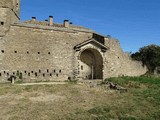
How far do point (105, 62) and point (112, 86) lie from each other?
7.31 m

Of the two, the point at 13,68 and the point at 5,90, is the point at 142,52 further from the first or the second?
the point at 5,90

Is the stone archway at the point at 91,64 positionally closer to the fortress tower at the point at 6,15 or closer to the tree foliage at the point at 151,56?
the fortress tower at the point at 6,15

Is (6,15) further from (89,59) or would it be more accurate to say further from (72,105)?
(72,105)

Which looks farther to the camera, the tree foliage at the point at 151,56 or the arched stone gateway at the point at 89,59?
the tree foliage at the point at 151,56

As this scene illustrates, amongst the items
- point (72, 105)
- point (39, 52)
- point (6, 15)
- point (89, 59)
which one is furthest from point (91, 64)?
point (72, 105)

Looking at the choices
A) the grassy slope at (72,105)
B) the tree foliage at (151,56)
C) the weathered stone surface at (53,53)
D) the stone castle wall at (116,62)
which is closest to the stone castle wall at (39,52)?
the weathered stone surface at (53,53)

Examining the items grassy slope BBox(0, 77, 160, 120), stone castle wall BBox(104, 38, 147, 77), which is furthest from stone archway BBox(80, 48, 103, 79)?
grassy slope BBox(0, 77, 160, 120)

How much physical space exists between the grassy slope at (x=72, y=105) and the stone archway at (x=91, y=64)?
10167mm

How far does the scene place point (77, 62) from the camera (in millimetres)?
23938

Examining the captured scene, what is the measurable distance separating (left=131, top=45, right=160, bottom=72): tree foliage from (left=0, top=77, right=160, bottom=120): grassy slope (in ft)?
79.9

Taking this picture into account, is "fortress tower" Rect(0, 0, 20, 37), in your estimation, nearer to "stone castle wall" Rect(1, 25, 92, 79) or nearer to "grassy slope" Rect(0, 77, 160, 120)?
"stone castle wall" Rect(1, 25, 92, 79)

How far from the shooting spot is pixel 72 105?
11.7 meters

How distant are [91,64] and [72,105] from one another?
48.4 ft

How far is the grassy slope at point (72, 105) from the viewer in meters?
9.80
